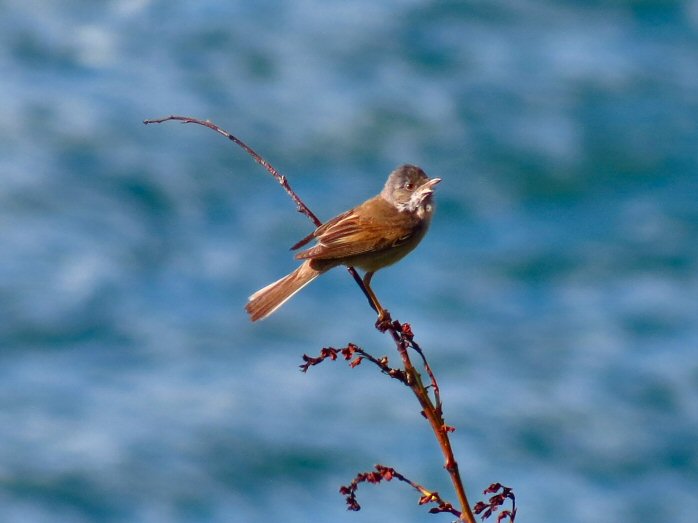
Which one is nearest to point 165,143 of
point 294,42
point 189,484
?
point 294,42

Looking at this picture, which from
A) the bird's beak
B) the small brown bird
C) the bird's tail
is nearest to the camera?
the bird's tail

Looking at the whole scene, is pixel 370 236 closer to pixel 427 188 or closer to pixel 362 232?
pixel 362 232

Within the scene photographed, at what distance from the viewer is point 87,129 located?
15367mm

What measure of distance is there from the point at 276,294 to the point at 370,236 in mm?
612

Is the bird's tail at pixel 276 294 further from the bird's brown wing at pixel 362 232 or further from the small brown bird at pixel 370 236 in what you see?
the bird's brown wing at pixel 362 232

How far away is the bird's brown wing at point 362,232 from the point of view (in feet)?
18.7

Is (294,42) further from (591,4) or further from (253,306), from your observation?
(253,306)

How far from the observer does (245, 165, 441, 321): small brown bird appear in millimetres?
5629

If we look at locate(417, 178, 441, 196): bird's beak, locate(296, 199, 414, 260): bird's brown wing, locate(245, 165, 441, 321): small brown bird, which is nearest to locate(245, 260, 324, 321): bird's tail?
locate(245, 165, 441, 321): small brown bird

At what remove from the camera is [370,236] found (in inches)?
233

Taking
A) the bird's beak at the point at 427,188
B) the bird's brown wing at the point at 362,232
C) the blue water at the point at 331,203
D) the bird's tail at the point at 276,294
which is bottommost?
the bird's tail at the point at 276,294

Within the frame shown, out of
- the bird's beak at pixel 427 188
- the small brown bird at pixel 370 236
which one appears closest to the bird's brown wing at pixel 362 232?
the small brown bird at pixel 370 236

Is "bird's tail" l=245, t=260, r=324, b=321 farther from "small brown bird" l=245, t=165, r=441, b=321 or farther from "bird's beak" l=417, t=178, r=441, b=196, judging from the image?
"bird's beak" l=417, t=178, r=441, b=196

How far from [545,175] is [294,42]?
3907 mm
